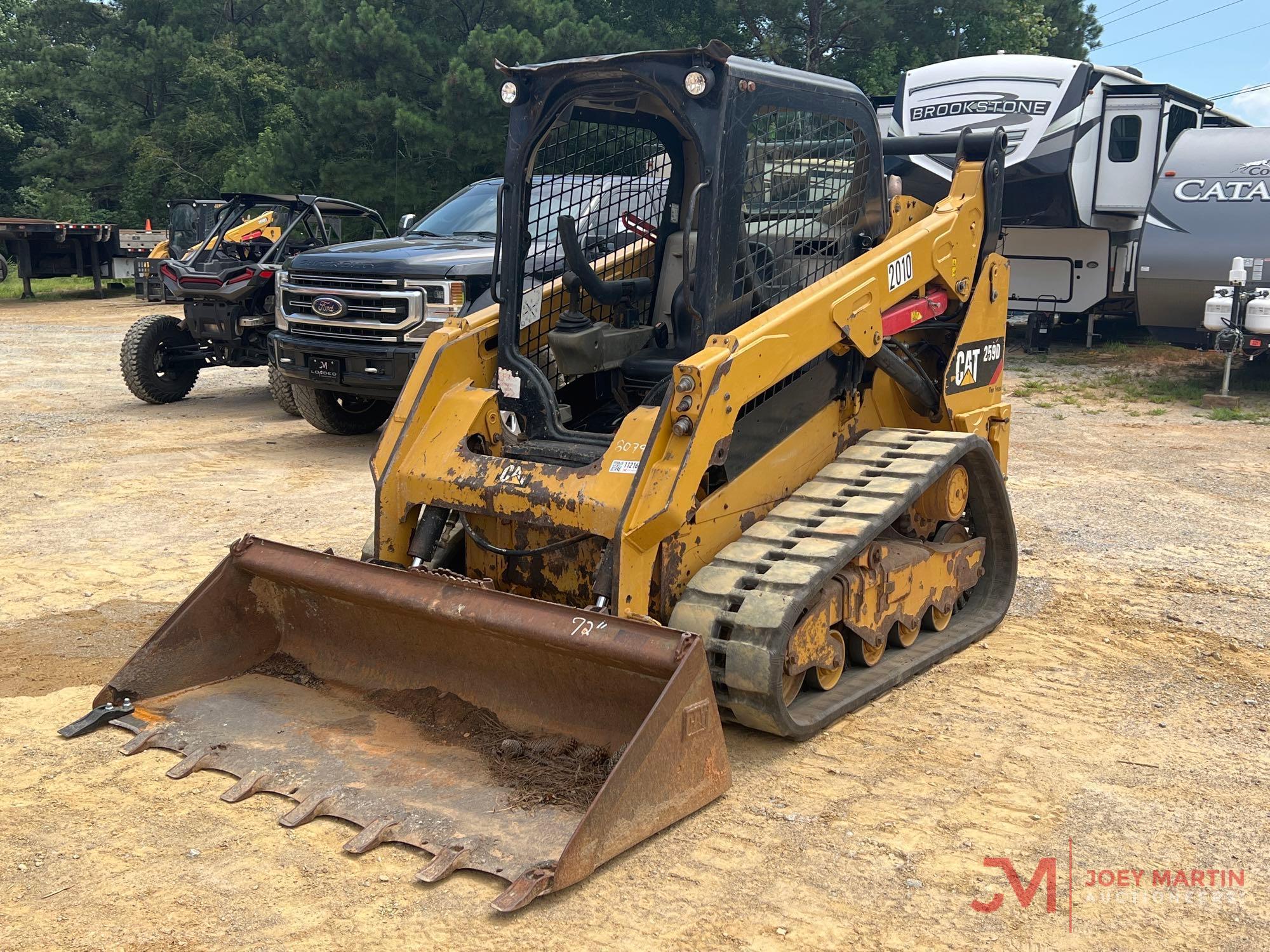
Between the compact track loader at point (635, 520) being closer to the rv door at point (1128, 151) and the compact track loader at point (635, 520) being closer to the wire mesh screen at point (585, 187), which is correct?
the wire mesh screen at point (585, 187)

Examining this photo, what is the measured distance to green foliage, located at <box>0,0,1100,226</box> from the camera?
26.9 metres

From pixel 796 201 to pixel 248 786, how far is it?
3.12m

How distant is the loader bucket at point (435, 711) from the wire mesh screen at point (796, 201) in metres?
1.63

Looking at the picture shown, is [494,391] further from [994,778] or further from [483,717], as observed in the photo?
[994,778]

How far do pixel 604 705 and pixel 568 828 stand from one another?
21.3 inches

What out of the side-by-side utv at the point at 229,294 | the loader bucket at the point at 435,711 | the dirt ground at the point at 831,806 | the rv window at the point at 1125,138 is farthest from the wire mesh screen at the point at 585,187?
the rv window at the point at 1125,138

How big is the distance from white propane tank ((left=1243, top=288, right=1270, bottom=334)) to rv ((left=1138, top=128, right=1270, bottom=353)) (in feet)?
1.03

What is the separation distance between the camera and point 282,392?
11930 millimetres

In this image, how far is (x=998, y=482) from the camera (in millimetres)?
5883

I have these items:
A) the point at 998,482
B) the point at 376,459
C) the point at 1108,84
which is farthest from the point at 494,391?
the point at 1108,84

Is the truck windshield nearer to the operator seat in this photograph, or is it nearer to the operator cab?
the operator cab

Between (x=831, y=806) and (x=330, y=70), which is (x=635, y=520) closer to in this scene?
(x=831, y=806)

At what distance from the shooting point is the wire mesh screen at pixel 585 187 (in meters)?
5.41

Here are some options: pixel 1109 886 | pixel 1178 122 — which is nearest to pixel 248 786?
pixel 1109 886
